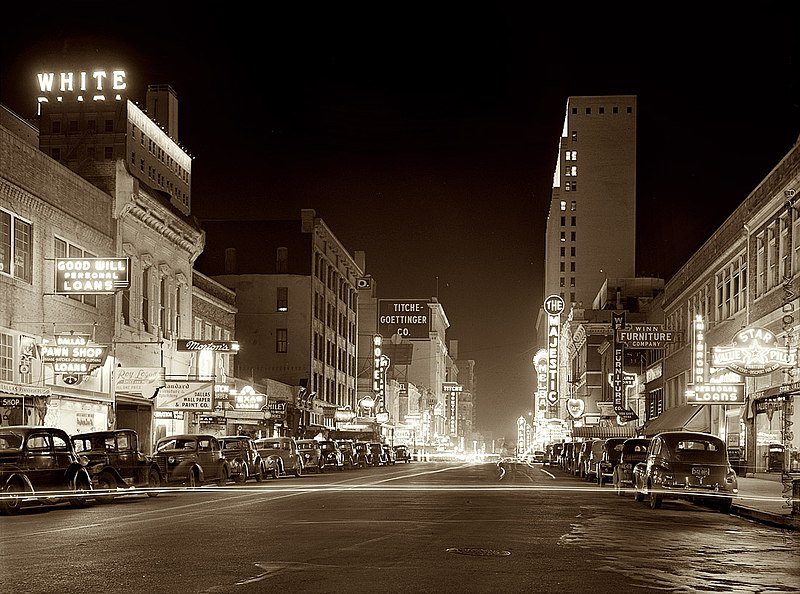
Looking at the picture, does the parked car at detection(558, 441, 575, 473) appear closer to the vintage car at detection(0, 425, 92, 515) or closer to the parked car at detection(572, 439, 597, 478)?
the parked car at detection(572, 439, 597, 478)

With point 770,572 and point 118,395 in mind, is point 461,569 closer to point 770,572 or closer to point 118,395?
point 770,572

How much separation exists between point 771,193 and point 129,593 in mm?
30785

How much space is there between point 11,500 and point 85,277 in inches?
527

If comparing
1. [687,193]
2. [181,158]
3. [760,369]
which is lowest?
[760,369]

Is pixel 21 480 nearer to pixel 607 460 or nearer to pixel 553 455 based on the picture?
pixel 607 460

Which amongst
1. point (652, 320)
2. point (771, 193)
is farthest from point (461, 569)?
point (652, 320)

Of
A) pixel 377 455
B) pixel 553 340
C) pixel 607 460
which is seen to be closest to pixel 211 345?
pixel 607 460

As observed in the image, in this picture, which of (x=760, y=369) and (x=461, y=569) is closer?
(x=461, y=569)

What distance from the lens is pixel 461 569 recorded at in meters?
12.8

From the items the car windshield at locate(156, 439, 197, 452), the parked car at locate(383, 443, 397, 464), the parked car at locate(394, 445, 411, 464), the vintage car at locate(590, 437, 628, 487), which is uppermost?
the car windshield at locate(156, 439, 197, 452)

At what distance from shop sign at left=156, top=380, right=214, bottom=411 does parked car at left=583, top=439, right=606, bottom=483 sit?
585 inches

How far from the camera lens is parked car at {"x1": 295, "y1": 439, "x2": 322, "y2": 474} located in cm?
4969

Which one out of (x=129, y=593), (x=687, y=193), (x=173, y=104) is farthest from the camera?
(x=173, y=104)

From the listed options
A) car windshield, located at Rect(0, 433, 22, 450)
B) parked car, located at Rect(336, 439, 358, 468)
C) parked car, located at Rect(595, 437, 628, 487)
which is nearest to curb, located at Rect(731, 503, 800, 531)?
parked car, located at Rect(595, 437, 628, 487)
